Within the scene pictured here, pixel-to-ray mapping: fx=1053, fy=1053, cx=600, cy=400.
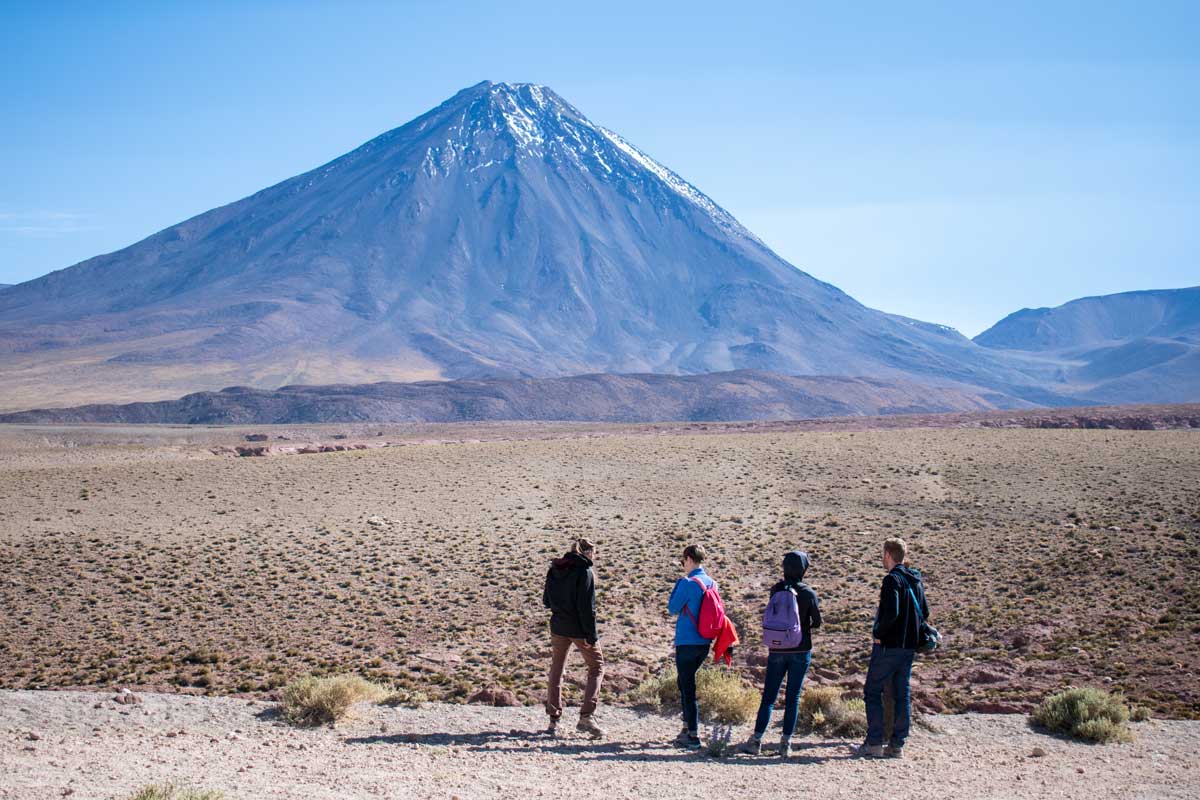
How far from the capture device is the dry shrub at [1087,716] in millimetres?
9328

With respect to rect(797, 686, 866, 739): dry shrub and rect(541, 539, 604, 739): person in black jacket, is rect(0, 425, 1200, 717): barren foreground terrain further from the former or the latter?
rect(541, 539, 604, 739): person in black jacket

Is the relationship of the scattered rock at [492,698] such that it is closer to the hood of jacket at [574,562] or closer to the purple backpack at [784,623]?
the hood of jacket at [574,562]

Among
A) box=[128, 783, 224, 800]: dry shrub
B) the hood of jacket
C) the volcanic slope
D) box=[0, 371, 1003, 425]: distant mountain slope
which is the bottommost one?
box=[128, 783, 224, 800]: dry shrub

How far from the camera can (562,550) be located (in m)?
19.1

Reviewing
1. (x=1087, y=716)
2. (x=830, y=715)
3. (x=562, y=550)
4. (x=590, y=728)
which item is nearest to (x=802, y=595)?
(x=830, y=715)

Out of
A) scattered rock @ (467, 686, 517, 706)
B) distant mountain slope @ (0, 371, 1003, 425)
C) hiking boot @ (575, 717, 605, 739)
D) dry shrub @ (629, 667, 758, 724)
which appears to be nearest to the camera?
hiking boot @ (575, 717, 605, 739)

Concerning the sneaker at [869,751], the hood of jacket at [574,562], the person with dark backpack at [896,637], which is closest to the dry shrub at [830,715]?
the sneaker at [869,751]

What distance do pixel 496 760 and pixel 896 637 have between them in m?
3.38

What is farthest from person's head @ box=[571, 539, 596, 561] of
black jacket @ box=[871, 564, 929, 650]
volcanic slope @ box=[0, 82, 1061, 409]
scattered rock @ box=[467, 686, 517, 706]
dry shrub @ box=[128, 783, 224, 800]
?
volcanic slope @ box=[0, 82, 1061, 409]

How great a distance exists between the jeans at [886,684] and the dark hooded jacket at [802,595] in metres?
0.59

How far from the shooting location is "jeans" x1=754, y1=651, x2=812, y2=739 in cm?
844

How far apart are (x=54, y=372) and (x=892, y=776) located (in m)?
113

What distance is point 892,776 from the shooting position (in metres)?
8.16

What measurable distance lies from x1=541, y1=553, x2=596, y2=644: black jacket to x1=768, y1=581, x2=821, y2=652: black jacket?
5.11ft
